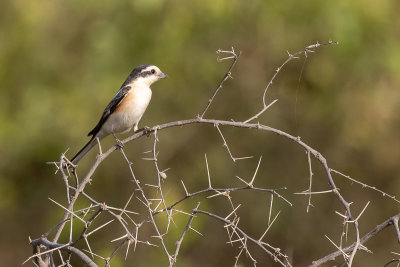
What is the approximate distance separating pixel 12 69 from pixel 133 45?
1.83 m

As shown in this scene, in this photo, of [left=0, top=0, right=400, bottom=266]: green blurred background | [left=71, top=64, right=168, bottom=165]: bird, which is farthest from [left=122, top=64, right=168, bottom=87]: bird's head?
[left=0, top=0, right=400, bottom=266]: green blurred background

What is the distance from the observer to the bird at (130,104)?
5.86m

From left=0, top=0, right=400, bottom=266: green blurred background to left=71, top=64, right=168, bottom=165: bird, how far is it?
259 cm

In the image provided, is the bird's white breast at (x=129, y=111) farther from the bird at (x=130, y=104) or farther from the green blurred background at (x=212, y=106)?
the green blurred background at (x=212, y=106)

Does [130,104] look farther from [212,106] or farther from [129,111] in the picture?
[212,106]

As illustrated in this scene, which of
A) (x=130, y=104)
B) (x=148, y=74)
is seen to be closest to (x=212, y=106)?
(x=148, y=74)

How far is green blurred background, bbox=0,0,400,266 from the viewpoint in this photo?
8.81 m

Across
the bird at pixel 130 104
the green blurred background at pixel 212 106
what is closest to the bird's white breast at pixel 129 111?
the bird at pixel 130 104

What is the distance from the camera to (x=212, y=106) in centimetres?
937

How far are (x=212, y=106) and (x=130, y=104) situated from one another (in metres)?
3.58

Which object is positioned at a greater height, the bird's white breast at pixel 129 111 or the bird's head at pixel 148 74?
the bird's head at pixel 148 74

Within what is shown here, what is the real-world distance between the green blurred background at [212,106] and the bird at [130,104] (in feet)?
8.49

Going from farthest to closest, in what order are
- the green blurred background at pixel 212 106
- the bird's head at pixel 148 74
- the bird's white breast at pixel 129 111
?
the green blurred background at pixel 212 106 < the bird's head at pixel 148 74 < the bird's white breast at pixel 129 111

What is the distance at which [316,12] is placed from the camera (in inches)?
328
